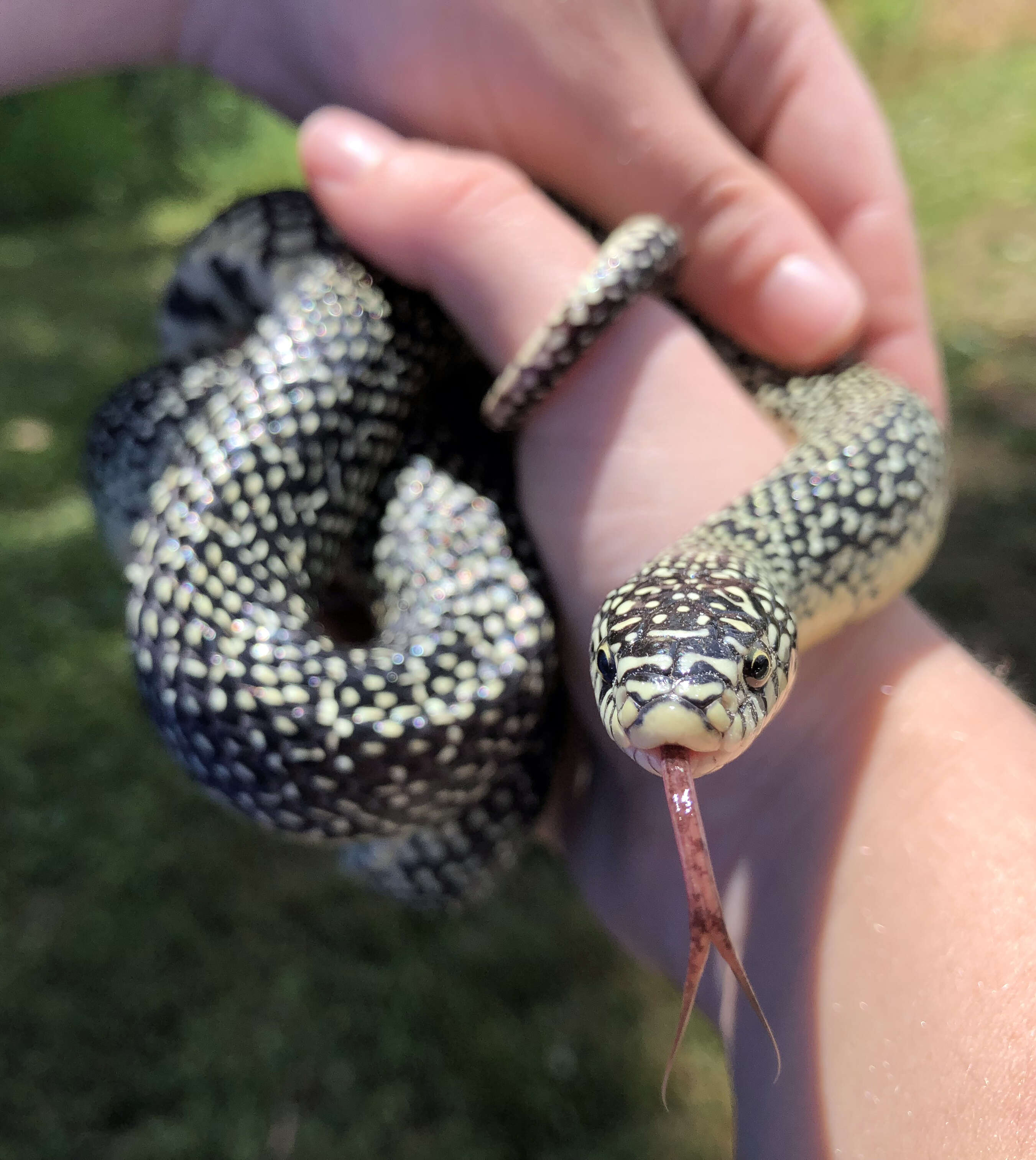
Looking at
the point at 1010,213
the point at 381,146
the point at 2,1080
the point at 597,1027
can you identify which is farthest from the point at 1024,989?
the point at 1010,213

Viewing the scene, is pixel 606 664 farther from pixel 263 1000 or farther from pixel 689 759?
pixel 263 1000

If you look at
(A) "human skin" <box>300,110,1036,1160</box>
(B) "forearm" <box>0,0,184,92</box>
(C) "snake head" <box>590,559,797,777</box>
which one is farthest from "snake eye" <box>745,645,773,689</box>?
(B) "forearm" <box>0,0,184,92</box>

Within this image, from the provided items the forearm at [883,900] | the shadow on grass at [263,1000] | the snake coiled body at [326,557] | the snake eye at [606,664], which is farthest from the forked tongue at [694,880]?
the shadow on grass at [263,1000]

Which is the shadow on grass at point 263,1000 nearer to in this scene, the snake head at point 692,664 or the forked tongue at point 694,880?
the forked tongue at point 694,880

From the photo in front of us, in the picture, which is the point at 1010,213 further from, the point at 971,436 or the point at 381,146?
the point at 381,146

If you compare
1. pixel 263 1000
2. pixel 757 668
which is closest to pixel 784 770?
pixel 757 668

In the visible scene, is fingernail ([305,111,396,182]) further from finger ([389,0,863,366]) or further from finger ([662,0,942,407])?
finger ([662,0,942,407])
